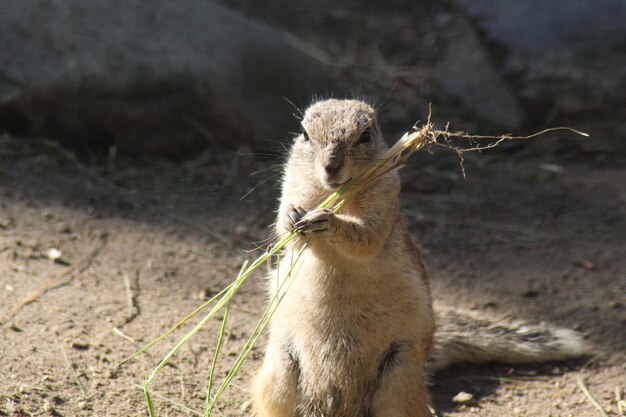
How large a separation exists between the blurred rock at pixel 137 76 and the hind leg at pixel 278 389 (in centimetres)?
376

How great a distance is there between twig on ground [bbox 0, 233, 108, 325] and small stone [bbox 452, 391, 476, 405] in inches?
90.4

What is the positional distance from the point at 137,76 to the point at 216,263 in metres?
2.29

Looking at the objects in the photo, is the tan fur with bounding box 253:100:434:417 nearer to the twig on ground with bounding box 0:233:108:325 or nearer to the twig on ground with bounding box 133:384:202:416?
the twig on ground with bounding box 133:384:202:416

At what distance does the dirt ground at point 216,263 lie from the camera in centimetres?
396

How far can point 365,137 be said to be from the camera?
11.6 ft

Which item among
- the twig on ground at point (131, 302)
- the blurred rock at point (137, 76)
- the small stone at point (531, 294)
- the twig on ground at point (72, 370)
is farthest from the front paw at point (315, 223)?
the blurred rock at point (137, 76)

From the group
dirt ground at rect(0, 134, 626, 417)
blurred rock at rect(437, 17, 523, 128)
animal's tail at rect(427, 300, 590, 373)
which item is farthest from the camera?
blurred rock at rect(437, 17, 523, 128)

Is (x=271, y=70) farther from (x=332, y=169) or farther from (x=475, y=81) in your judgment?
(x=332, y=169)

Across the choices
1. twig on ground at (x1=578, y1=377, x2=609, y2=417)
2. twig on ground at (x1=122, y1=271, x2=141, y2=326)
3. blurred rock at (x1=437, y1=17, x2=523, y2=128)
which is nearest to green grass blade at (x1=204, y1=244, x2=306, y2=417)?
twig on ground at (x1=122, y1=271, x2=141, y2=326)

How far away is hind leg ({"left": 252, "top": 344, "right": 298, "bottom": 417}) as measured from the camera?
353cm

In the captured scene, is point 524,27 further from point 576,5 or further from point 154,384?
point 154,384

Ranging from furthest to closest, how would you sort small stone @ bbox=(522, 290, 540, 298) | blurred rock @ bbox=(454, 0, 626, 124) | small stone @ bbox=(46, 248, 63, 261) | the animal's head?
1. blurred rock @ bbox=(454, 0, 626, 124)
2. small stone @ bbox=(522, 290, 540, 298)
3. small stone @ bbox=(46, 248, 63, 261)
4. the animal's head

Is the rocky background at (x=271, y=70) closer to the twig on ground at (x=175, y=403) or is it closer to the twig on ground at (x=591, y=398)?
the twig on ground at (x=175, y=403)

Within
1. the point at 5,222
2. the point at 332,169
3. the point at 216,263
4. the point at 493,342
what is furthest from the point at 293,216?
the point at 5,222
